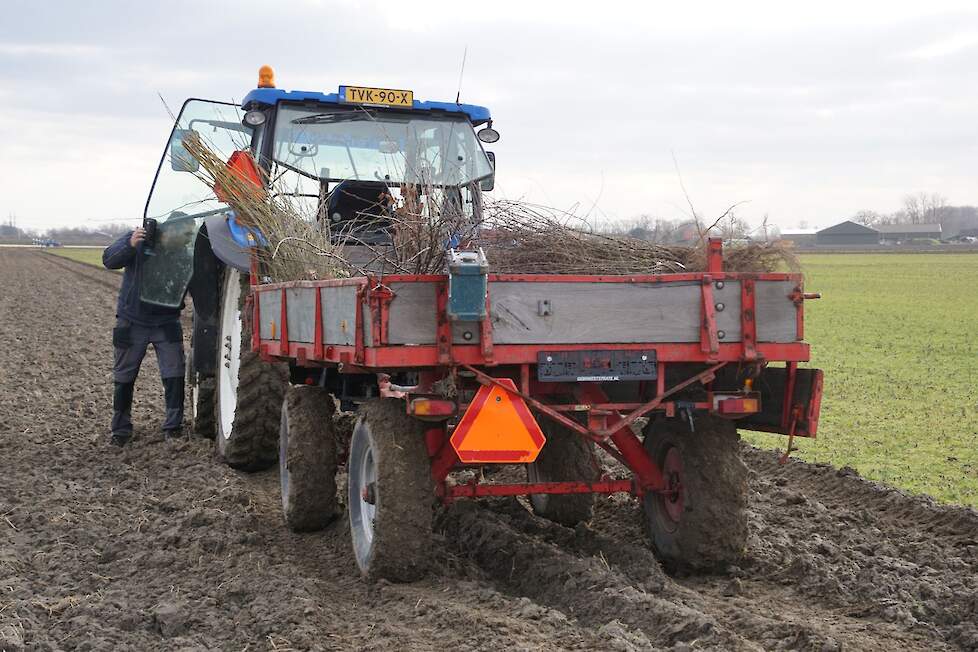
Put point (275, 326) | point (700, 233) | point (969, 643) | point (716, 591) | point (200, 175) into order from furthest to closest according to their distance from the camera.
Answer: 1. point (200, 175)
2. point (275, 326)
3. point (700, 233)
4. point (716, 591)
5. point (969, 643)

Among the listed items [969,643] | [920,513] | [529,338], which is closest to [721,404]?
[529,338]

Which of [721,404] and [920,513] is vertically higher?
[721,404]

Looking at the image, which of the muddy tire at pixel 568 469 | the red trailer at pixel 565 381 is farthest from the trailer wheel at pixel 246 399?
the muddy tire at pixel 568 469

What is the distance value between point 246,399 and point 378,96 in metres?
2.13

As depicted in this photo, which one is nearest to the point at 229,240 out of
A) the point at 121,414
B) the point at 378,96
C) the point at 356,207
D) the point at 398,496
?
the point at 356,207

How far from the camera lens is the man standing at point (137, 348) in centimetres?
831

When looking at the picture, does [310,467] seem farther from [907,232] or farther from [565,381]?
[907,232]

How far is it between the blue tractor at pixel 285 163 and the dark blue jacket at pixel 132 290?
Result: 1.71 feet

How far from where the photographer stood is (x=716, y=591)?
4793 mm

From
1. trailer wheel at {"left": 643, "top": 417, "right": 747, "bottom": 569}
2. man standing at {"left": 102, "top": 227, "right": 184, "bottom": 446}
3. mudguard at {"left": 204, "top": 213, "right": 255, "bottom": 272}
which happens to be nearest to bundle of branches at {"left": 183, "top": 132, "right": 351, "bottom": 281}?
mudguard at {"left": 204, "top": 213, "right": 255, "bottom": 272}

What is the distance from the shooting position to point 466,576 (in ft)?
16.3

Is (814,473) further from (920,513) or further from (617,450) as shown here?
(617,450)

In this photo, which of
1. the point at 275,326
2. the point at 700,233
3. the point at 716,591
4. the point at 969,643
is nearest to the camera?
the point at 969,643

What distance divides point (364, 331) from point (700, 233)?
5.72ft
